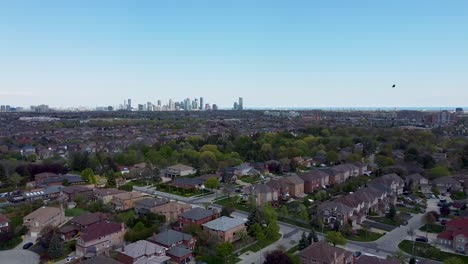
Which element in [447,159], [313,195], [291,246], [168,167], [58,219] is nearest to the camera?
[291,246]

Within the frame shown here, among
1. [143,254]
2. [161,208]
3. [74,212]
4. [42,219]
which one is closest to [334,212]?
[161,208]

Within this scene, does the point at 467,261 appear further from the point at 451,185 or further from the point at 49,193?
the point at 49,193

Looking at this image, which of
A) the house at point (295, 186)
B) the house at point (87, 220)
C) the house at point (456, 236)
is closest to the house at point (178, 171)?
the house at point (295, 186)

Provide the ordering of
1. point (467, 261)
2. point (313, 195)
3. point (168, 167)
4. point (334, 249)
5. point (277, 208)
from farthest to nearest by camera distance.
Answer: point (168, 167) → point (313, 195) → point (277, 208) → point (467, 261) → point (334, 249)

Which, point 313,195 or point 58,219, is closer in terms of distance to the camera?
point 58,219

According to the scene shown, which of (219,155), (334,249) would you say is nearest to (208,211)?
(334,249)

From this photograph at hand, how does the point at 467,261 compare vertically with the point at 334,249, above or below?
below

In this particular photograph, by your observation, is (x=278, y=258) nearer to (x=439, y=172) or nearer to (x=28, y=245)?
(x=28, y=245)
